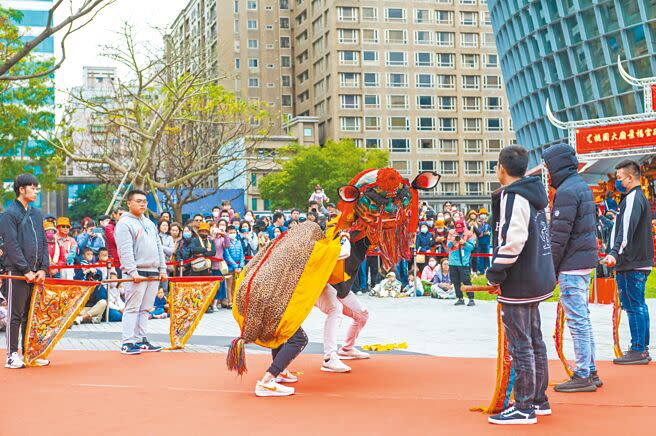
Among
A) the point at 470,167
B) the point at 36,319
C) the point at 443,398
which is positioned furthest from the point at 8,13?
the point at 470,167

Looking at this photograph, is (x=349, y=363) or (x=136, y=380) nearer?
(x=136, y=380)

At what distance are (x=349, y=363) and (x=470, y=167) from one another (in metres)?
74.8

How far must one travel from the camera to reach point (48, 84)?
3253cm

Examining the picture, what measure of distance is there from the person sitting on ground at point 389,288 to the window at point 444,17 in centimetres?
6949

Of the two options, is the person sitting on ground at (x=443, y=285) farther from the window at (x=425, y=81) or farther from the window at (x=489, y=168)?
the window at (x=425, y=81)

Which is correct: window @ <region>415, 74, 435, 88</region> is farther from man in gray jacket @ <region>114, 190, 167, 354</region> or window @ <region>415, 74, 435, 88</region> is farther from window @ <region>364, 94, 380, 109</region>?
man in gray jacket @ <region>114, 190, 167, 354</region>

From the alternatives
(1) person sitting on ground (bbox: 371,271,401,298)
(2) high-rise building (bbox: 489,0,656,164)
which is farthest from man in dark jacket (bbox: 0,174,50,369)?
(2) high-rise building (bbox: 489,0,656,164)

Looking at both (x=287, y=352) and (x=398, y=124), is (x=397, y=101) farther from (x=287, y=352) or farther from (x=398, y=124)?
(x=287, y=352)

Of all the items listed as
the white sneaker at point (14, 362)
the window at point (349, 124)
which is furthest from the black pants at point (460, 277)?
the window at point (349, 124)

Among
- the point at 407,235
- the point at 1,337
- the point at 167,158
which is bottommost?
the point at 1,337

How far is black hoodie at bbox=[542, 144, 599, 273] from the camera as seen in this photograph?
623 cm

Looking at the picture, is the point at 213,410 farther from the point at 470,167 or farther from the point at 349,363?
the point at 470,167

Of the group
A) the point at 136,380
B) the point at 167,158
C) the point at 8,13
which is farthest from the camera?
the point at 167,158

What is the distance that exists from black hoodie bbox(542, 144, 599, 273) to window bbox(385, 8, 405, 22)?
77.1 metres
